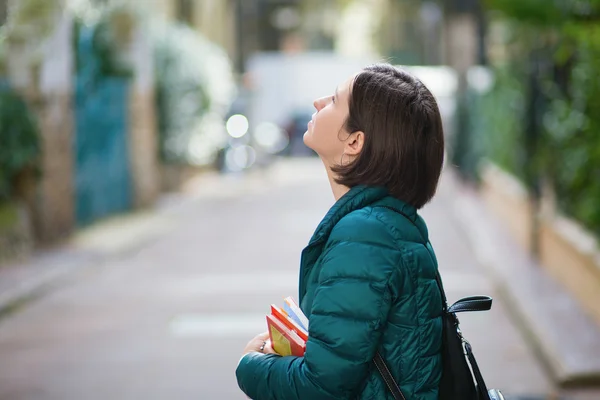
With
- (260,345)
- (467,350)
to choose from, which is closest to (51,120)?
(260,345)

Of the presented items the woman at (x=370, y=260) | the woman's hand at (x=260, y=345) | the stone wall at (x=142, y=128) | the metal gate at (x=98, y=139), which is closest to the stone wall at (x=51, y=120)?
the metal gate at (x=98, y=139)

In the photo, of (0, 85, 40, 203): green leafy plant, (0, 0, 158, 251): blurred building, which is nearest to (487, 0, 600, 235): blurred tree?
(0, 0, 158, 251): blurred building

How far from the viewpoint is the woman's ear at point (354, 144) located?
2701 mm

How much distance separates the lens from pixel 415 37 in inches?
2635

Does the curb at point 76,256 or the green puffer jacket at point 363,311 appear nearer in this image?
the green puffer jacket at point 363,311

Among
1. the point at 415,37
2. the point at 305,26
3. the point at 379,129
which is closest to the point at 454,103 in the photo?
the point at 379,129

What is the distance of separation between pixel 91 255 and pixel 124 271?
0.89 meters

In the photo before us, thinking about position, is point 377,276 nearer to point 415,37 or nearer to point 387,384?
point 387,384

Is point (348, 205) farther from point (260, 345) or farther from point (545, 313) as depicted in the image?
point (545, 313)

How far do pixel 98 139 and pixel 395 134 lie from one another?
1608cm

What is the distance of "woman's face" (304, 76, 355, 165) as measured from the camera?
107 inches

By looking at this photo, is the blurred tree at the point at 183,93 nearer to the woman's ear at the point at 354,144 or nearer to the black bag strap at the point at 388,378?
the woman's ear at the point at 354,144

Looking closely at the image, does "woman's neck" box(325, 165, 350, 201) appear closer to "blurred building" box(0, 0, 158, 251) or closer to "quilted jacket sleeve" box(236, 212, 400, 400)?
"quilted jacket sleeve" box(236, 212, 400, 400)

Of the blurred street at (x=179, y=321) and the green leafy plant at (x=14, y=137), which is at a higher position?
the green leafy plant at (x=14, y=137)
